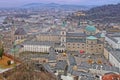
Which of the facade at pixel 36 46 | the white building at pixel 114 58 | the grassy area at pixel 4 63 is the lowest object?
the facade at pixel 36 46

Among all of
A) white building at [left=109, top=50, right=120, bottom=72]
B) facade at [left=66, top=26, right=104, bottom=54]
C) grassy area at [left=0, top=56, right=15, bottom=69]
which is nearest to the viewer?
grassy area at [left=0, top=56, right=15, bottom=69]

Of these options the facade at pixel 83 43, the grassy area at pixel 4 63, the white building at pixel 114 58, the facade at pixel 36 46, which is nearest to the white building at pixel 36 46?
the facade at pixel 36 46

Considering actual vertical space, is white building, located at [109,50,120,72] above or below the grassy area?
below

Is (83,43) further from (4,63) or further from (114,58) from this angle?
(4,63)

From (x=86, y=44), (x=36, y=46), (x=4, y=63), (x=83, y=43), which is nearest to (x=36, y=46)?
(x=36, y=46)

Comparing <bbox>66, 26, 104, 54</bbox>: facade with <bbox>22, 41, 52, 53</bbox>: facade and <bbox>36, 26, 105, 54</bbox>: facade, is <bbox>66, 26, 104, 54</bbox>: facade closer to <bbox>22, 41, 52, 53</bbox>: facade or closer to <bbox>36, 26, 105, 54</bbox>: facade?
<bbox>36, 26, 105, 54</bbox>: facade

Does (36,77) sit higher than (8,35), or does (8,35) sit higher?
(36,77)

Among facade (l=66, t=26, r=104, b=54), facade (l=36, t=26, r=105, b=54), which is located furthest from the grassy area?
facade (l=66, t=26, r=104, b=54)

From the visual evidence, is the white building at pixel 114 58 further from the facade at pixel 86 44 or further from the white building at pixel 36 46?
the white building at pixel 36 46

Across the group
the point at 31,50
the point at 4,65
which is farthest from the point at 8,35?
the point at 4,65

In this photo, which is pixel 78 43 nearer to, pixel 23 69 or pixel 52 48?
pixel 52 48

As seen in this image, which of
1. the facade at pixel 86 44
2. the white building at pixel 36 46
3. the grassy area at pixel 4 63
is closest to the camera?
the grassy area at pixel 4 63
